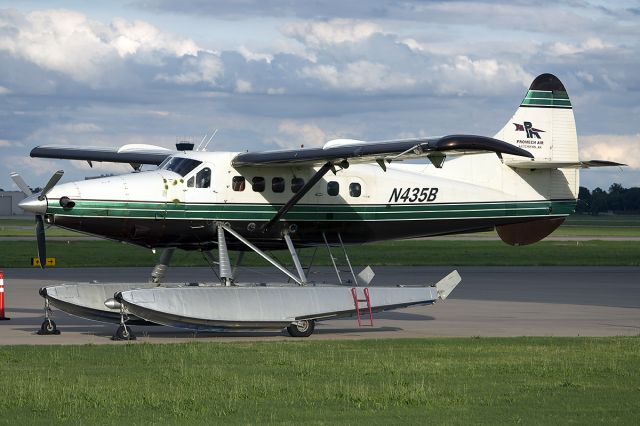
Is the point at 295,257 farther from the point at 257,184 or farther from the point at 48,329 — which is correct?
the point at 48,329

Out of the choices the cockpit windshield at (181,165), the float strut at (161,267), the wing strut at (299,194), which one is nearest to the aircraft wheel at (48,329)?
the float strut at (161,267)

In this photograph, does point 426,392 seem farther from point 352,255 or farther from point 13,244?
point 13,244

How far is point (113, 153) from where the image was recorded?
26797 millimetres

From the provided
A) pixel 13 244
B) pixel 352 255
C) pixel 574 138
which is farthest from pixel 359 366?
pixel 13 244

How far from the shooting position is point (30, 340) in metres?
19.6

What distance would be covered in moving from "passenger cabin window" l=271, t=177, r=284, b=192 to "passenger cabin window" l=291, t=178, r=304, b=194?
8.4 inches

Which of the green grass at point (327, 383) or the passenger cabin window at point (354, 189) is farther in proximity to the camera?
the passenger cabin window at point (354, 189)

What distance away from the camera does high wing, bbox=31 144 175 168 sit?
86.5 ft

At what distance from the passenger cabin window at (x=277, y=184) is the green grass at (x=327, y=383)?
4098 millimetres

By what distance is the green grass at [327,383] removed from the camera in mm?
12648

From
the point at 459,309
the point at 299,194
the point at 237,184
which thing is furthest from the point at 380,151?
the point at 459,309

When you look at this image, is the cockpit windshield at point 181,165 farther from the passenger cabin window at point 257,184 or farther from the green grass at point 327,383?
the green grass at point 327,383

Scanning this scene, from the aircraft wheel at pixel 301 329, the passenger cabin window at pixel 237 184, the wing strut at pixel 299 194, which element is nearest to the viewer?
the aircraft wheel at pixel 301 329

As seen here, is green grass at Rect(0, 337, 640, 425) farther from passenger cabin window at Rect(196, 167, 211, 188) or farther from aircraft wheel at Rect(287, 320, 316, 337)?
passenger cabin window at Rect(196, 167, 211, 188)
